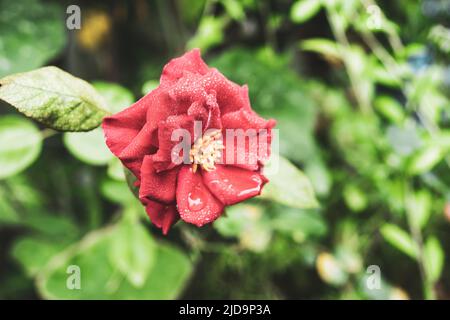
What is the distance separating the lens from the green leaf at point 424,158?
86 centimetres

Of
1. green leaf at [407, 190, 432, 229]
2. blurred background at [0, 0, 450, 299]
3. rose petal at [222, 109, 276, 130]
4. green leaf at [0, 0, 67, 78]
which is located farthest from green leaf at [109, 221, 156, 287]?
green leaf at [407, 190, 432, 229]

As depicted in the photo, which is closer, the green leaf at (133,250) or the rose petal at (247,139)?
the rose petal at (247,139)

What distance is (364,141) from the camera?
1.12 m

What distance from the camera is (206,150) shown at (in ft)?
1.60

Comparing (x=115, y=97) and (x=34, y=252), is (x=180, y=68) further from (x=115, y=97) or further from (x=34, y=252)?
(x=34, y=252)

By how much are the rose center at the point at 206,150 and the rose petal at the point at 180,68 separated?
0.26 feet

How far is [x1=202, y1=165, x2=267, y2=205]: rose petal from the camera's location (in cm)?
46

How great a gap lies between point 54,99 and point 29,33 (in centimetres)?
71

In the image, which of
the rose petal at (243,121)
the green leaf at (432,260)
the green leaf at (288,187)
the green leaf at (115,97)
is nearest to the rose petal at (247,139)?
the rose petal at (243,121)

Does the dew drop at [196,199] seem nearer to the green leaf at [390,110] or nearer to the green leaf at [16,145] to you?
the green leaf at [16,145]

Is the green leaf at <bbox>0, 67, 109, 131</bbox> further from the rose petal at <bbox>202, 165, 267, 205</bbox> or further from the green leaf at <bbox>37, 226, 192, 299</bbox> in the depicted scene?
the green leaf at <bbox>37, 226, 192, 299</bbox>

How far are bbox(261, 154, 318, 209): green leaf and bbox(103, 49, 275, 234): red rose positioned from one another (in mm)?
102
